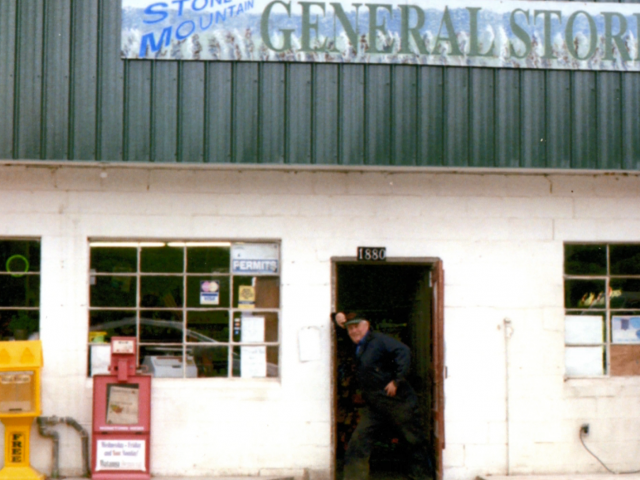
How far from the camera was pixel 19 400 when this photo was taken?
27.4 ft

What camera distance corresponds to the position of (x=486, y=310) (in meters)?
9.07

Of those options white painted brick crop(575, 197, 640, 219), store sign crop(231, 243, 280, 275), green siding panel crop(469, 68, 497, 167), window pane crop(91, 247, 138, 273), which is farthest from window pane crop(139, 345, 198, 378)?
white painted brick crop(575, 197, 640, 219)

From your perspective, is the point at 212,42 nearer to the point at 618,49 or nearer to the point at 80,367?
the point at 80,367

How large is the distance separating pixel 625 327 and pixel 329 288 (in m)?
3.36

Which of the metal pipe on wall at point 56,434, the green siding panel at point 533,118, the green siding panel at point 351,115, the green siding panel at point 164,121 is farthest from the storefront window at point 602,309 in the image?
the metal pipe on wall at point 56,434

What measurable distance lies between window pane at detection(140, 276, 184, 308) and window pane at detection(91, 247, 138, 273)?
0.22m

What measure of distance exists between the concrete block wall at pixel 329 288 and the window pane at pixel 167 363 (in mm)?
158

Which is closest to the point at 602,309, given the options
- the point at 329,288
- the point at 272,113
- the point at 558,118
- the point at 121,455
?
the point at 558,118

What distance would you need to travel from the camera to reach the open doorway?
8.95 metres

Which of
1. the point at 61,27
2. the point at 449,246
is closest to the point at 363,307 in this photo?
the point at 449,246

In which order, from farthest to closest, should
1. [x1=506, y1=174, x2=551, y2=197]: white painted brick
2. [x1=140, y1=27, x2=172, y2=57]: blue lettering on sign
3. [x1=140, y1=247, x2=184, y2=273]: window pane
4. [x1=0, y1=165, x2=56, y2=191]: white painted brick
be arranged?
[x1=506, y1=174, x2=551, y2=197]: white painted brick
[x1=140, y1=247, x2=184, y2=273]: window pane
[x1=0, y1=165, x2=56, y2=191]: white painted brick
[x1=140, y1=27, x2=172, y2=57]: blue lettering on sign

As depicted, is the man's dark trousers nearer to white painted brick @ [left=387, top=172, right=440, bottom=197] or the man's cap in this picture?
the man's cap

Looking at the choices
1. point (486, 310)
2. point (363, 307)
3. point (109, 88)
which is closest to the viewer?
point (109, 88)

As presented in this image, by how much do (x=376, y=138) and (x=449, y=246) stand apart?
4.74ft
